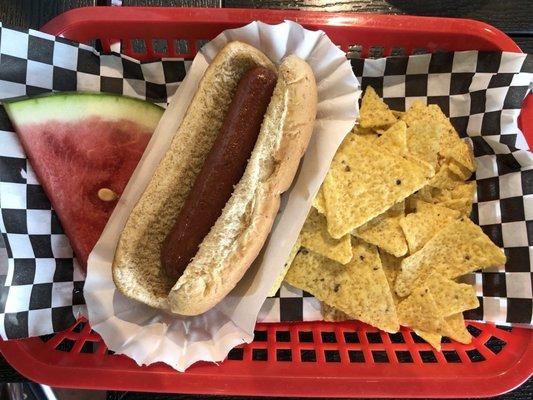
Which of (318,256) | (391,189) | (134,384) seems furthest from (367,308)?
(134,384)

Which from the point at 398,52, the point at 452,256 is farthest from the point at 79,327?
the point at 398,52

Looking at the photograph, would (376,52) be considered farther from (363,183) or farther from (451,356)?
(451,356)

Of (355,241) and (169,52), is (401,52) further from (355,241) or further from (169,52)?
(169,52)

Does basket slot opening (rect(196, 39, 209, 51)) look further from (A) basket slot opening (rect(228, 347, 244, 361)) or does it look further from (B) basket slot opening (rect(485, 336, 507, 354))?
(B) basket slot opening (rect(485, 336, 507, 354))

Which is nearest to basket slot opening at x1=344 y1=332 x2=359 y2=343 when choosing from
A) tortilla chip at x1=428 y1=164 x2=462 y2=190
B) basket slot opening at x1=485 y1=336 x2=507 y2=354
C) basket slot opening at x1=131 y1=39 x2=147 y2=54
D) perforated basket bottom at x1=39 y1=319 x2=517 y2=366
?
perforated basket bottom at x1=39 y1=319 x2=517 y2=366

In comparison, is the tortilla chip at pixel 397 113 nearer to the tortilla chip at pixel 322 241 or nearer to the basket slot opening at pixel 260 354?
the tortilla chip at pixel 322 241
